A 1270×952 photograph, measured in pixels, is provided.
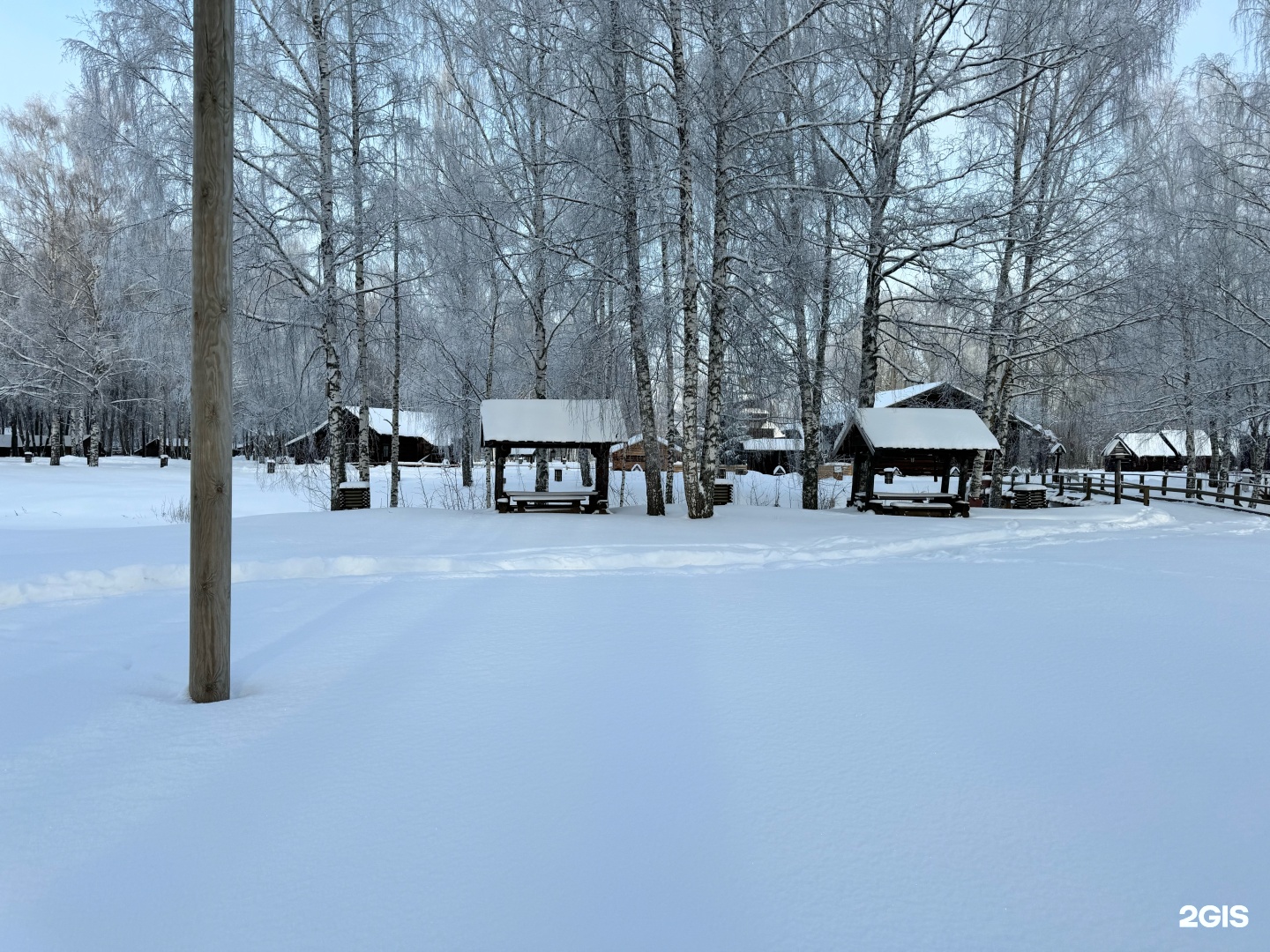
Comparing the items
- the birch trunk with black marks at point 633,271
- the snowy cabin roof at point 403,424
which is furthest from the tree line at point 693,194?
the snowy cabin roof at point 403,424

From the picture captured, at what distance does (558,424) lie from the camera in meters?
13.7

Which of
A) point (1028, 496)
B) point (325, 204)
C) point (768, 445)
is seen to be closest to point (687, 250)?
point (325, 204)

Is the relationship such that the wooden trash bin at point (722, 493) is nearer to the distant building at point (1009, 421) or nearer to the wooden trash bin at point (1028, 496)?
the wooden trash bin at point (1028, 496)

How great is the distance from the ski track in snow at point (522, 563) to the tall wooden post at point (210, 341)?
10.7 ft

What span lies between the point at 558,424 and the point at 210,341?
33.0 ft

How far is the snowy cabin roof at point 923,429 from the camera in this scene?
14.5 m

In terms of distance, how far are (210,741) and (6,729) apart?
0.99 m

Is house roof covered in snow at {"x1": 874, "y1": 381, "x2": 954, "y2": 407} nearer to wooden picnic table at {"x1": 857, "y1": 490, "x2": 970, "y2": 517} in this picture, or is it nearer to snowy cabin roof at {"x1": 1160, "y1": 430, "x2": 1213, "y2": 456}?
wooden picnic table at {"x1": 857, "y1": 490, "x2": 970, "y2": 517}

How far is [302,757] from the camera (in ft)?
10.0

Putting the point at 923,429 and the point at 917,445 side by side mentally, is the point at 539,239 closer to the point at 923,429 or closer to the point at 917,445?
the point at 917,445

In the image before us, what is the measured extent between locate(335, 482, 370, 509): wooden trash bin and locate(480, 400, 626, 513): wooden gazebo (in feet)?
9.05

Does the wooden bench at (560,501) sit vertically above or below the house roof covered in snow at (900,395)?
below

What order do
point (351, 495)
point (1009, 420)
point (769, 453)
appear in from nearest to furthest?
point (351, 495)
point (1009, 420)
point (769, 453)

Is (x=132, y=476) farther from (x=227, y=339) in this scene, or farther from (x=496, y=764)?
(x=496, y=764)
